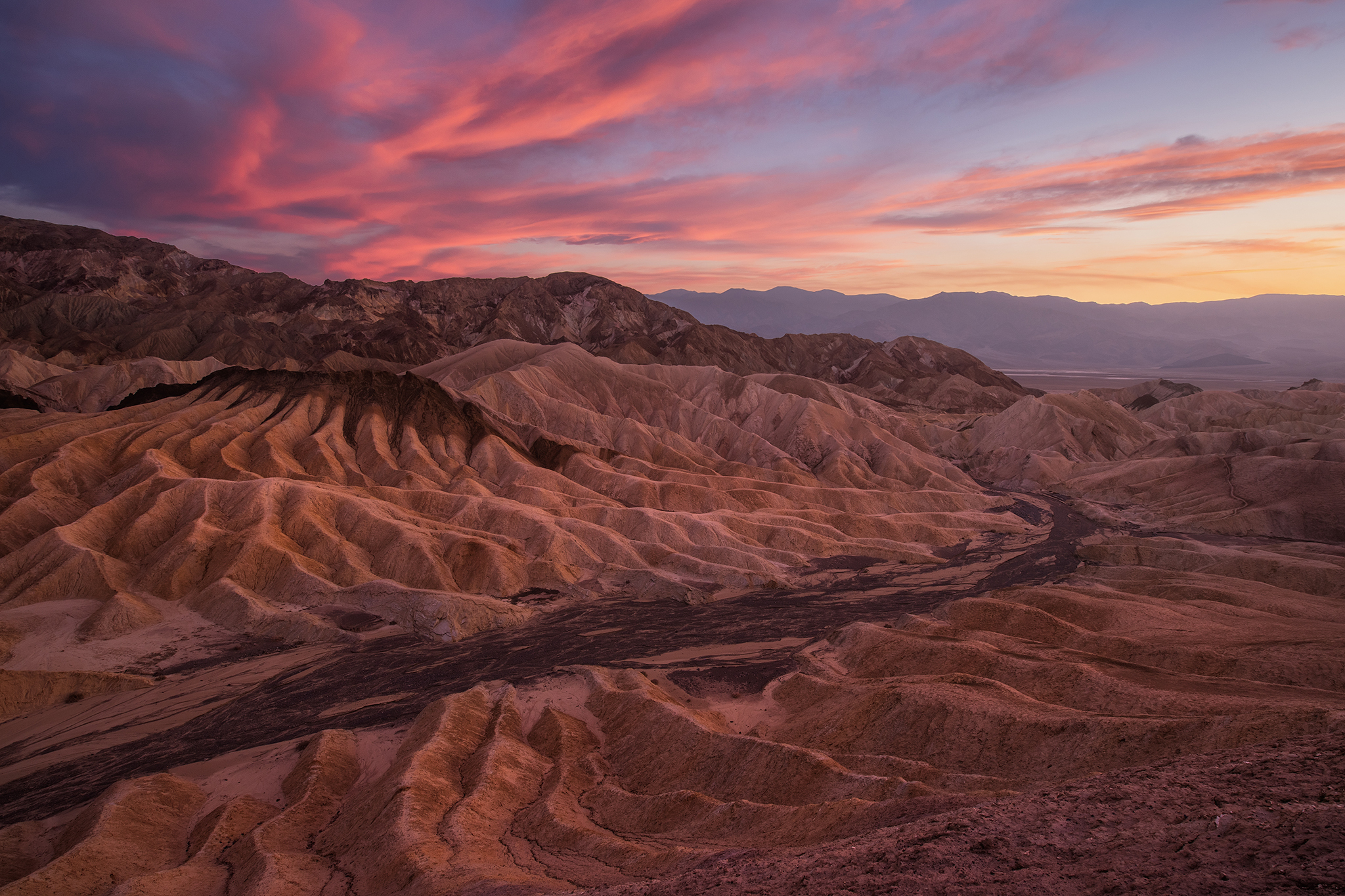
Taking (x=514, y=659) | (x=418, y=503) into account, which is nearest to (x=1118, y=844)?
(x=514, y=659)

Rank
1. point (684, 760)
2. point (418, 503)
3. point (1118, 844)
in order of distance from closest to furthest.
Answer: point (1118, 844) < point (684, 760) < point (418, 503)

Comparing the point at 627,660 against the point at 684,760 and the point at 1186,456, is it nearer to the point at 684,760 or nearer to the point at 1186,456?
the point at 684,760

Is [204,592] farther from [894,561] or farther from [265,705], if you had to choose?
[894,561]

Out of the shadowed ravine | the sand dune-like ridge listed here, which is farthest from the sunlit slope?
the sand dune-like ridge

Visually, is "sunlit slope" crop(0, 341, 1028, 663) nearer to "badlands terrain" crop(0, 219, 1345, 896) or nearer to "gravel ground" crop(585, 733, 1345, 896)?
"badlands terrain" crop(0, 219, 1345, 896)

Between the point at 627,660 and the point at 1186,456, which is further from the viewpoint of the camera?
the point at 1186,456

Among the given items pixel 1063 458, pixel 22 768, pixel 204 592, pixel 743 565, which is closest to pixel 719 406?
pixel 1063 458
